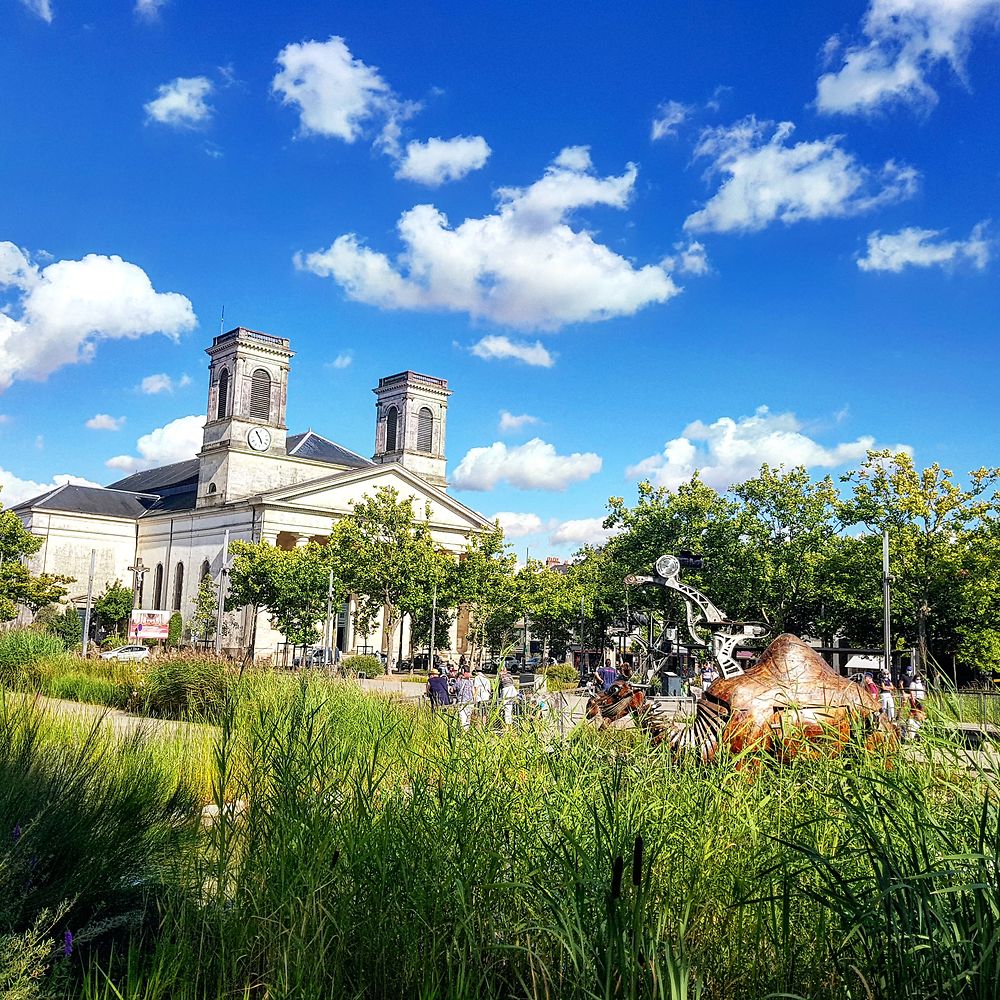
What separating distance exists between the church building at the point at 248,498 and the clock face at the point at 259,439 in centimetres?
7

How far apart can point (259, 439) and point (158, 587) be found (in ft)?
43.6

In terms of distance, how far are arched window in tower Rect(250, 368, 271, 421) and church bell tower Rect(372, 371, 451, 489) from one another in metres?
11.6

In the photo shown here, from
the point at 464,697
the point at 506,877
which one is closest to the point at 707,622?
the point at 464,697

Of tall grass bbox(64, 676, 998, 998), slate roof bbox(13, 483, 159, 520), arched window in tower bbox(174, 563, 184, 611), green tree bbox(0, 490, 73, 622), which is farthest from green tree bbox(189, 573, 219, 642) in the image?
tall grass bbox(64, 676, 998, 998)

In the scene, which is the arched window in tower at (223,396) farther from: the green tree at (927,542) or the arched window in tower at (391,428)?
the green tree at (927,542)

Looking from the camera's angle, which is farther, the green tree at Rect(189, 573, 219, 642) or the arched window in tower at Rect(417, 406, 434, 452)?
the arched window in tower at Rect(417, 406, 434, 452)

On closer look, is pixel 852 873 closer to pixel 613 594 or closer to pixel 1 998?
pixel 1 998

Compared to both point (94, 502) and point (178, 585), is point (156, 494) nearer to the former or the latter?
point (94, 502)

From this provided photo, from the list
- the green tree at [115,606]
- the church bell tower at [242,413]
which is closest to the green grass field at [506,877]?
the church bell tower at [242,413]

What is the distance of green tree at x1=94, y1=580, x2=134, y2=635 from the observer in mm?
67081

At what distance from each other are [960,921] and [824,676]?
4962 millimetres

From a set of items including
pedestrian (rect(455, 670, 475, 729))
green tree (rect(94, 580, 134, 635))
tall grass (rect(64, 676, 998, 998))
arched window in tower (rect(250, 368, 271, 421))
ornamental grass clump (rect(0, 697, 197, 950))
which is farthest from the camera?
arched window in tower (rect(250, 368, 271, 421))

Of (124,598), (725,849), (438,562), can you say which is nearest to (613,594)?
(438,562)

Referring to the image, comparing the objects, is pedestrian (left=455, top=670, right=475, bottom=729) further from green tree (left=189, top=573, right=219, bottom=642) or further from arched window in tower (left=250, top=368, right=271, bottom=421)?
arched window in tower (left=250, top=368, right=271, bottom=421)
